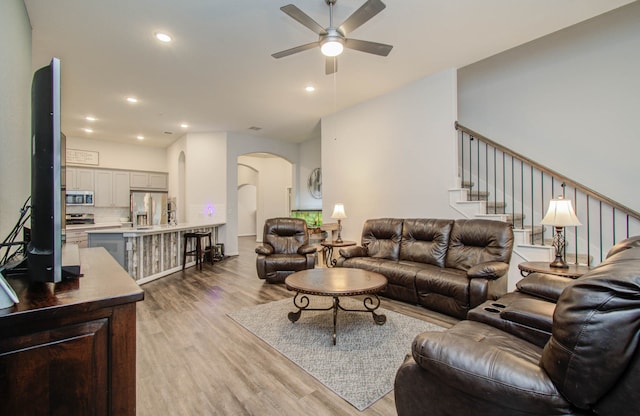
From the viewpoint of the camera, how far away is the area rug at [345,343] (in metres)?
1.96

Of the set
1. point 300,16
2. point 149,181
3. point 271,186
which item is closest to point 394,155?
point 300,16

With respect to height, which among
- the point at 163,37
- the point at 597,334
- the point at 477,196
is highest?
the point at 163,37

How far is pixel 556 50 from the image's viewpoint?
3844 mm

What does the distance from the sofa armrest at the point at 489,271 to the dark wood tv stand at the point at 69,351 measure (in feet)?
9.67

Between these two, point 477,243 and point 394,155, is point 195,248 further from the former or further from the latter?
point 477,243

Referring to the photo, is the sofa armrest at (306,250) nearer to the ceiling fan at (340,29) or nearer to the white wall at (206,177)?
the ceiling fan at (340,29)

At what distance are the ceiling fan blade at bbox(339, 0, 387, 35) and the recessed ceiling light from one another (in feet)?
6.53

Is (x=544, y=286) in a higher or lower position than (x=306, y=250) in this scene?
higher

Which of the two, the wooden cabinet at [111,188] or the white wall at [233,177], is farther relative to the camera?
the wooden cabinet at [111,188]

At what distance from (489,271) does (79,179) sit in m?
8.87

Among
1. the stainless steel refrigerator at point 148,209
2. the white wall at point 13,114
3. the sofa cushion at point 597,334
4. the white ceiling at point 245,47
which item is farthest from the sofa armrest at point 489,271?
the stainless steel refrigerator at point 148,209

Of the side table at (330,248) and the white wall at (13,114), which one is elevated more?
the white wall at (13,114)

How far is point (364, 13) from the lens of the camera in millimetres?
2207

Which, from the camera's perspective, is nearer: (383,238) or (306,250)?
(383,238)
